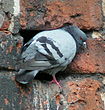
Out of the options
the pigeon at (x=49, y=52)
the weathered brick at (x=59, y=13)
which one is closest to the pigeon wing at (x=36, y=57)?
the pigeon at (x=49, y=52)

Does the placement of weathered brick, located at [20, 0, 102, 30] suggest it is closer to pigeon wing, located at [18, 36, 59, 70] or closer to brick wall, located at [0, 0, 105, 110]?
brick wall, located at [0, 0, 105, 110]

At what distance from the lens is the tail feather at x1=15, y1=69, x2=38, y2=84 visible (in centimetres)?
193

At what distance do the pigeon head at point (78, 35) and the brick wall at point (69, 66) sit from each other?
26mm

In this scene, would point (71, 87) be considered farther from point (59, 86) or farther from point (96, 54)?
point (96, 54)

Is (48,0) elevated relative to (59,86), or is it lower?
elevated

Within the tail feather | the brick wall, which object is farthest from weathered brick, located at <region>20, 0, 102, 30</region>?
the tail feather

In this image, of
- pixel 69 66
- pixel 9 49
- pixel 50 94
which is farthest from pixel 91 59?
pixel 9 49

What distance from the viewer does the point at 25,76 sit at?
193 cm

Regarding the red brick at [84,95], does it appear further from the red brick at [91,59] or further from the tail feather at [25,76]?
the tail feather at [25,76]

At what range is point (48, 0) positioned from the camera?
2076 mm

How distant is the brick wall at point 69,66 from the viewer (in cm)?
196

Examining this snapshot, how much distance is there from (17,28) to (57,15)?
0.62 feet

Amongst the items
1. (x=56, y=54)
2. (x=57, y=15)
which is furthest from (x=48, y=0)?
(x=56, y=54)

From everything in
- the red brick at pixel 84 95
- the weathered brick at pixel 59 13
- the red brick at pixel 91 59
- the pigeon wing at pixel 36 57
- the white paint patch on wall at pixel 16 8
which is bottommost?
the red brick at pixel 84 95
